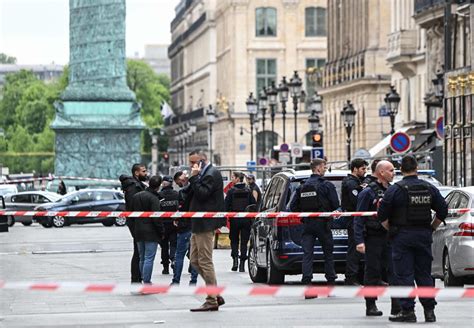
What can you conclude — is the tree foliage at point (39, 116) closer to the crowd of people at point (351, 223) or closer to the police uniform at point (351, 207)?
the crowd of people at point (351, 223)

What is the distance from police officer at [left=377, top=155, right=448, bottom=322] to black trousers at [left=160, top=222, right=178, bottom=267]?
10305mm

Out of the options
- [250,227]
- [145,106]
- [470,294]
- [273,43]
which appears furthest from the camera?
[145,106]

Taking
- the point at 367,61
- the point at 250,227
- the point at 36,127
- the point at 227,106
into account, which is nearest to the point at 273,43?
the point at 227,106

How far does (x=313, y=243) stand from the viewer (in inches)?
869

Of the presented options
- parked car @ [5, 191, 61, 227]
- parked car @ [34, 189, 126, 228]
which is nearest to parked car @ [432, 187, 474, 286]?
parked car @ [34, 189, 126, 228]

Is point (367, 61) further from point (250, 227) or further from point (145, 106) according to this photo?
point (145, 106)

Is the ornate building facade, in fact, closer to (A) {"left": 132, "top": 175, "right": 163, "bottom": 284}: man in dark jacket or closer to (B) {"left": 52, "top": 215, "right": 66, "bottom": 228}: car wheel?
(B) {"left": 52, "top": 215, "right": 66, "bottom": 228}: car wheel

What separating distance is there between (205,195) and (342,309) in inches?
77.5

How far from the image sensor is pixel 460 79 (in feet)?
142

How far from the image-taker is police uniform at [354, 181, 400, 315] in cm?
1872

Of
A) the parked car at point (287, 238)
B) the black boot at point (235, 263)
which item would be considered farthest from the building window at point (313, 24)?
the parked car at point (287, 238)

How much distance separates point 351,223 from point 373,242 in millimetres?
Answer: 3251

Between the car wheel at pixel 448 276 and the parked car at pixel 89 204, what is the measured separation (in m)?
36.3

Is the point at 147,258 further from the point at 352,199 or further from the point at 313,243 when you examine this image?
the point at 352,199
